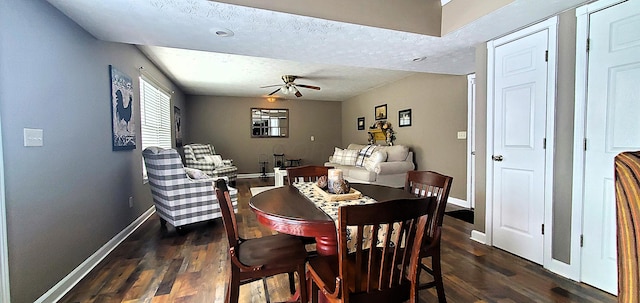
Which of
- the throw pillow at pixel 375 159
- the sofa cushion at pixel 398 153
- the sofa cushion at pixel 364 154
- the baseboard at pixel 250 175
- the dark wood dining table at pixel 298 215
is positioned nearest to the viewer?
the dark wood dining table at pixel 298 215

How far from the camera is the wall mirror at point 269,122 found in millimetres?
7660

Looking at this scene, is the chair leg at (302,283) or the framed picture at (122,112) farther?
the framed picture at (122,112)

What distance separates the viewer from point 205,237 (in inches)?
119

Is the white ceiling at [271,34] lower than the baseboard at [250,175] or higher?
higher

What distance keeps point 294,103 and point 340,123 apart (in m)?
1.59

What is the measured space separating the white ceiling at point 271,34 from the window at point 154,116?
19.9 inches

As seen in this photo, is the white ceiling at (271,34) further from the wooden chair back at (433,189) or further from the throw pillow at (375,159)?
the throw pillow at (375,159)

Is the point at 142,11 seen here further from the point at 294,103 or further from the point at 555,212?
the point at 294,103

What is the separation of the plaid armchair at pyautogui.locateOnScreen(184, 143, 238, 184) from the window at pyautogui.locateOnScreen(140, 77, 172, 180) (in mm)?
684

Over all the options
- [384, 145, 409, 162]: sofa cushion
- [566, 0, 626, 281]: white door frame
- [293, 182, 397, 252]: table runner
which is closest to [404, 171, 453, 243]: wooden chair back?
[293, 182, 397, 252]: table runner

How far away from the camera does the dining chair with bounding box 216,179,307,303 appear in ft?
4.61

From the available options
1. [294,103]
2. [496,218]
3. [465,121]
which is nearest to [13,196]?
[496,218]

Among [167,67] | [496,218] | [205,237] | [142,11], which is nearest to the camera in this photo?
[142,11]

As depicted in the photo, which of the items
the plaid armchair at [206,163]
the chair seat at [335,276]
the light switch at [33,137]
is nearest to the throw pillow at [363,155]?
the plaid armchair at [206,163]
